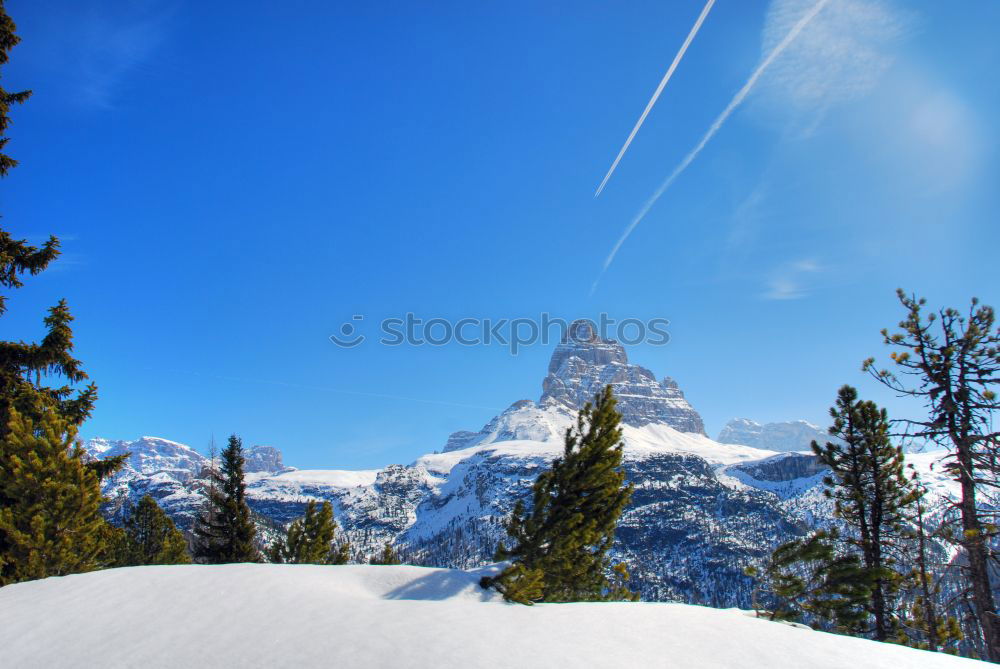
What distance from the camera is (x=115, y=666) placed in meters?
6.51

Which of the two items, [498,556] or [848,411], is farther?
[848,411]

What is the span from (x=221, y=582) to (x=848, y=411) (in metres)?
21.2

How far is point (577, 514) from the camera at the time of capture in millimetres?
14523

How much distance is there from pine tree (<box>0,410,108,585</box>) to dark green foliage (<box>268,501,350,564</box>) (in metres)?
11.2

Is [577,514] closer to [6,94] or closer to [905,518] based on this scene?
[905,518]

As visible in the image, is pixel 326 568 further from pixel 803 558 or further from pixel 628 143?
pixel 628 143

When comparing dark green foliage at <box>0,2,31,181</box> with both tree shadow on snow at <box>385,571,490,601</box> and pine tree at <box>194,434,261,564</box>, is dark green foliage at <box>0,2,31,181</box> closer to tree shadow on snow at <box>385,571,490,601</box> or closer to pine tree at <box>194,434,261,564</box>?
tree shadow on snow at <box>385,571,490,601</box>

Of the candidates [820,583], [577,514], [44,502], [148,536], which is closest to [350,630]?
[577,514]

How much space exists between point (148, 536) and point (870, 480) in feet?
194

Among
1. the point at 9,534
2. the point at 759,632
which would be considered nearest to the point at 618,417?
the point at 759,632

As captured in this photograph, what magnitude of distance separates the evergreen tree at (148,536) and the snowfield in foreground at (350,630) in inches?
1822

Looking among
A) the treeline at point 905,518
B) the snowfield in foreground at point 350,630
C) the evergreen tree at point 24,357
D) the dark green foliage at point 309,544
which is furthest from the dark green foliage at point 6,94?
the treeline at point 905,518

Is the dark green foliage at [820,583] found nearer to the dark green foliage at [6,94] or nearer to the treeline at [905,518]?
the treeline at [905,518]

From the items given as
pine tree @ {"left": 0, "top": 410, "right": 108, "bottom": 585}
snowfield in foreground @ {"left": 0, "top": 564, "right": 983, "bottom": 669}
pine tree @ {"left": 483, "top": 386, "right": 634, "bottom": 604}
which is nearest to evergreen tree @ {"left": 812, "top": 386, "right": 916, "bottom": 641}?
pine tree @ {"left": 483, "top": 386, "right": 634, "bottom": 604}
